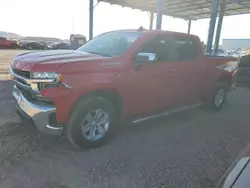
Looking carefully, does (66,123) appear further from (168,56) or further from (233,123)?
(233,123)

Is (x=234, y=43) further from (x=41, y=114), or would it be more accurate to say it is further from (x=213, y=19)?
(x=41, y=114)

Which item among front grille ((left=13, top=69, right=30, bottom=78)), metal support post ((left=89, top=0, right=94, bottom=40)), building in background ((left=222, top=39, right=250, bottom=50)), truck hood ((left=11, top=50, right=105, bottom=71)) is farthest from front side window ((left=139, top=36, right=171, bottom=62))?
building in background ((left=222, top=39, right=250, bottom=50))

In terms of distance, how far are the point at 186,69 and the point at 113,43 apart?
1.66 m

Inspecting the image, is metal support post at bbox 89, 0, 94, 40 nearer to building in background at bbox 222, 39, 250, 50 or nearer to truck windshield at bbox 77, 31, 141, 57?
truck windshield at bbox 77, 31, 141, 57

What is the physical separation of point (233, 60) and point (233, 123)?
2.09 meters

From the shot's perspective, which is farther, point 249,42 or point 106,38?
point 249,42

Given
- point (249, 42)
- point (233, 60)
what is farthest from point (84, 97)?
point (249, 42)

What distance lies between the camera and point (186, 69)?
17.0 ft

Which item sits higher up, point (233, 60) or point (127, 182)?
point (233, 60)

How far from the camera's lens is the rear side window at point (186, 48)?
518 centimetres

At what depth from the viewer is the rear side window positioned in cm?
518

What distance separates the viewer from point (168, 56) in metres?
4.86

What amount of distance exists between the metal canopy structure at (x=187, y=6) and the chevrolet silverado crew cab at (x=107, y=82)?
1529 cm

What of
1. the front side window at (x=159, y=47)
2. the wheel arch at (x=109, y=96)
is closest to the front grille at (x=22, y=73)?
the wheel arch at (x=109, y=96)
